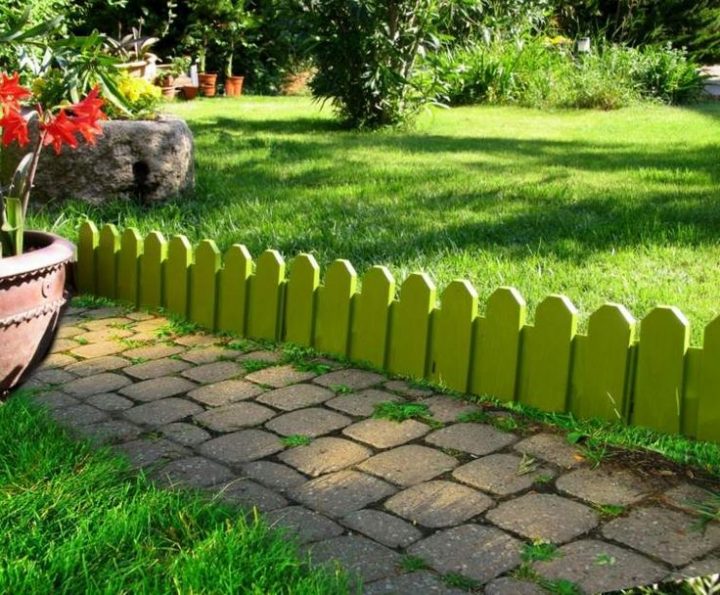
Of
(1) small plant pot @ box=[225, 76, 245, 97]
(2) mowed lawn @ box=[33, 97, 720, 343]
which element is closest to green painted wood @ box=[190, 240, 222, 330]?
(2) mowed lawn @ box=[33, 97, 720, 343]

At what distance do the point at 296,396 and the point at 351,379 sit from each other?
0.26 m

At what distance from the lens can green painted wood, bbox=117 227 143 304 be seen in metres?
4.54

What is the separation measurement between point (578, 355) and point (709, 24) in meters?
16.5

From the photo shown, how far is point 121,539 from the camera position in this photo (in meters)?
2.31

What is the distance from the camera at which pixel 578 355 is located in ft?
10.5

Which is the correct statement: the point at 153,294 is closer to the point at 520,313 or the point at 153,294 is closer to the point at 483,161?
the point at 520,313

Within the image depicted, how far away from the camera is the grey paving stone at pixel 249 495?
2590mm

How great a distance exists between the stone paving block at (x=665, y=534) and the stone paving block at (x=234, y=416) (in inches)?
47.2

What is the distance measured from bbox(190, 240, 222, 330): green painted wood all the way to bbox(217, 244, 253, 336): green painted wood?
4cm

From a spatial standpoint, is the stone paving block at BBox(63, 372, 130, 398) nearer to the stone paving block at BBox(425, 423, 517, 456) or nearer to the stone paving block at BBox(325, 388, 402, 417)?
the stone paving block at BBox(325, 388, 402, 417)

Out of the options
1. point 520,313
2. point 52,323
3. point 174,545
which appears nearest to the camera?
point 174,545

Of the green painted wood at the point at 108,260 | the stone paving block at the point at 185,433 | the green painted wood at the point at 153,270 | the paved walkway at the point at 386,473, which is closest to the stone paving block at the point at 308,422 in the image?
the paved walkway at the point at 386,473

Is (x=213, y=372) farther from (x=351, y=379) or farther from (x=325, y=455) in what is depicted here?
(x=325, y=455)

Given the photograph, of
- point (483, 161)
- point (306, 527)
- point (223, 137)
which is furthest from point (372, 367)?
point (223, 137)
